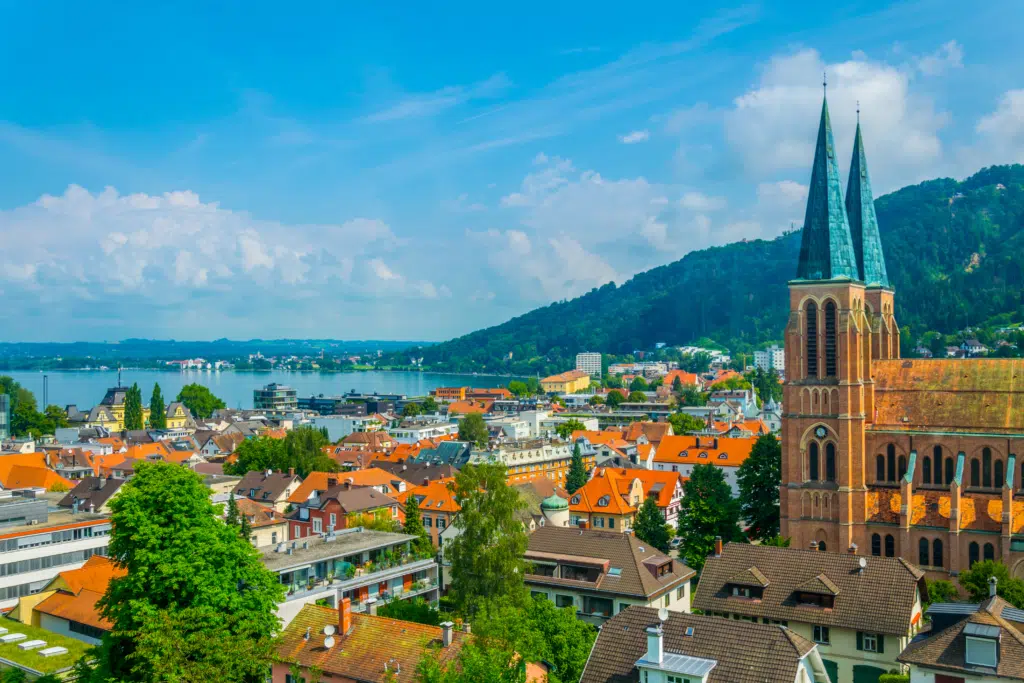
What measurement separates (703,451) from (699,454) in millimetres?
787

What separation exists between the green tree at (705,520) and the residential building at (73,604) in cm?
3260

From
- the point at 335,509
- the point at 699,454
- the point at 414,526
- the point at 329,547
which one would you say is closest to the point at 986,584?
the point at 414,526

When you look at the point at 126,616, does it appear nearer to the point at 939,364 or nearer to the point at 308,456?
the point at 939,364

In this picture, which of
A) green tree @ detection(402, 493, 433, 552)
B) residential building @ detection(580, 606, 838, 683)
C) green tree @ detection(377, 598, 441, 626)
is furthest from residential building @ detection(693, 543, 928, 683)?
green tree @ detection(402, 493, 433, 552)

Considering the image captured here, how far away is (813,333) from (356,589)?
32883 mm

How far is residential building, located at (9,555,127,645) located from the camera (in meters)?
45.4

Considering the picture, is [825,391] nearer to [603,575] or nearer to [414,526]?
[603,575]

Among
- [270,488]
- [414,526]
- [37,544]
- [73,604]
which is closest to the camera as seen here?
[73,604]

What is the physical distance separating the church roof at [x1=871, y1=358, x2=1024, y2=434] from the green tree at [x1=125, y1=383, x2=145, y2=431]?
13889 centimetres

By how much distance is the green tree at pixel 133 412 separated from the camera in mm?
164000

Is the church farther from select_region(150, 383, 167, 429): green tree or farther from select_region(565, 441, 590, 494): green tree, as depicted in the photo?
select_region(150, 383, 167, 429): green tree

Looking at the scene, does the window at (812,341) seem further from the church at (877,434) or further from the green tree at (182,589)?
the green tree at (182,589)

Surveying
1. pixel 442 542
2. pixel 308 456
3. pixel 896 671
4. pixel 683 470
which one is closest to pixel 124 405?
pixel 308 456

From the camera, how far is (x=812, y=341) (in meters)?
A: 57.9
